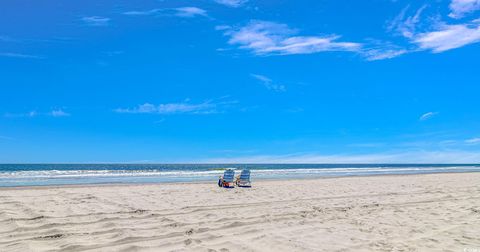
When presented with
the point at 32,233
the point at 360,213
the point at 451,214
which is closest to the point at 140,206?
the point at 32,233

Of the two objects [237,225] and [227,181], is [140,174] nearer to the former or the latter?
[227,181]

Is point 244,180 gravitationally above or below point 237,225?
above

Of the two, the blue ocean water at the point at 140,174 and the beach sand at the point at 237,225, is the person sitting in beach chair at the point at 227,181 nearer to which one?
the beach sand at the point at 237,225

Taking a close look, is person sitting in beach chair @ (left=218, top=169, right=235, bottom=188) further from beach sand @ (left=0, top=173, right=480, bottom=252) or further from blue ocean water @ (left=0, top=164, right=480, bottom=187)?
blue ocean water @ (left=0, top=164, right=480, bottom=187)

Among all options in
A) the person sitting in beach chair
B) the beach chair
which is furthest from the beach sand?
the beach chair

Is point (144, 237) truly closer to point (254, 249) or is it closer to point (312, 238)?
point (254, 249)

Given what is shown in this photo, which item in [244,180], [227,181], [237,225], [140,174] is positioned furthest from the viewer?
[140,174]

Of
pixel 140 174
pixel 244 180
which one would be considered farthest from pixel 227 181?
pixel 140 174

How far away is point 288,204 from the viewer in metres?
10.9

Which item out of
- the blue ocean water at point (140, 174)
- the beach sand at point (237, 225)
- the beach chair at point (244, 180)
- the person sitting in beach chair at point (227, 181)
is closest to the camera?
the beach sand at point (237, 225)

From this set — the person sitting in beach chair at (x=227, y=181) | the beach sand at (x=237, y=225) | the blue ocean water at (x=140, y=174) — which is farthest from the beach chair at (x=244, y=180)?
the blue ocean water at (x=140, y=174)

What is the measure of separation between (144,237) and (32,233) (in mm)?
2214

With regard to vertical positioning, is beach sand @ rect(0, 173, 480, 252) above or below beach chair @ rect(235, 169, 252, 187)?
below

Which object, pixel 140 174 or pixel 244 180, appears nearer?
pixel 244 180
